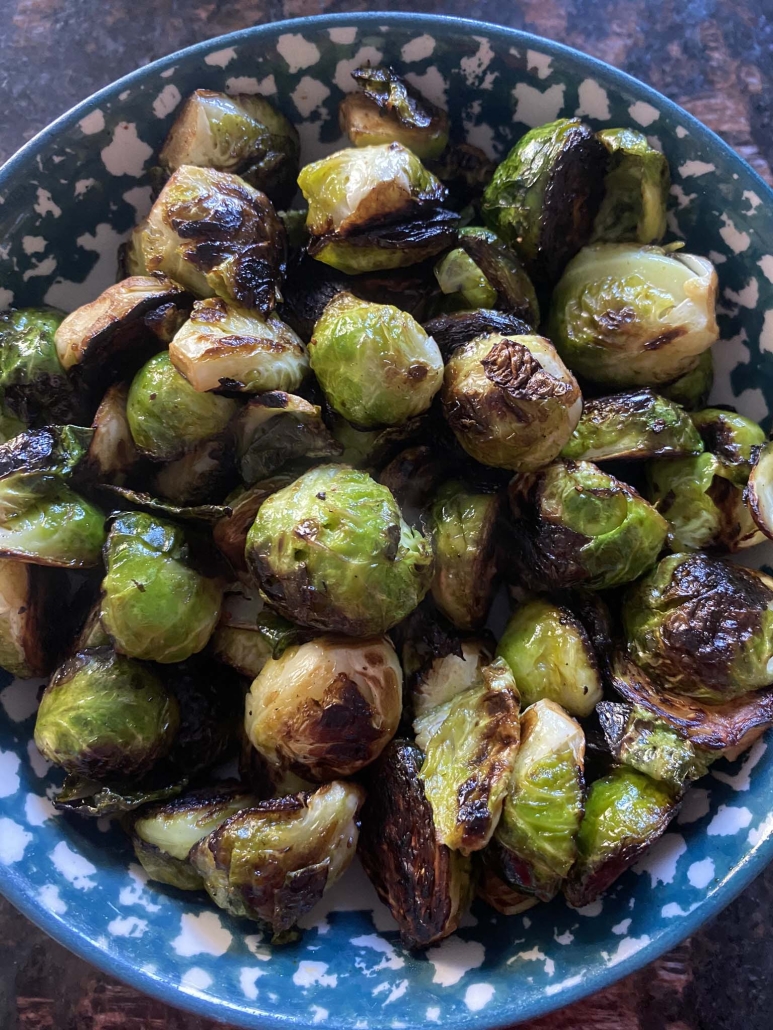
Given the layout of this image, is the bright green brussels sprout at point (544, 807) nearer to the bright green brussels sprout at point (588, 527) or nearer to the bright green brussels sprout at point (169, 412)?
the bright green brussels sprout at point (588, 527)

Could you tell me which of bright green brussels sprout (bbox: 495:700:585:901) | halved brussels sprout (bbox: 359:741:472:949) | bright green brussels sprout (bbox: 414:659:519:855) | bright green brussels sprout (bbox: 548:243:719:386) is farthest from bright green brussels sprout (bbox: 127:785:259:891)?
bright green brussels sprout (bbox: 548:243:719:386)

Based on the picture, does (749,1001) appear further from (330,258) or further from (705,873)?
(330,258)

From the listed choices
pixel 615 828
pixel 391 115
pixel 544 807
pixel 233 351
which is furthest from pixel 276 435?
pixel 615 828

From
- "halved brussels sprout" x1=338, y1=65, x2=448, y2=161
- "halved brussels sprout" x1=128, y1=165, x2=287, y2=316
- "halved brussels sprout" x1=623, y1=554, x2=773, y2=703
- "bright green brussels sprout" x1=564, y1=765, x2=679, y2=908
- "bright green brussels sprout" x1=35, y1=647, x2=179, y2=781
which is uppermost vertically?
"halved brussels sprout" x1=338, y1=65, x2=448, y2=161

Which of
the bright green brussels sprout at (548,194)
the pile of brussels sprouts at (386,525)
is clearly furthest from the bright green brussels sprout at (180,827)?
the bright green brussels sprout at (548,194)

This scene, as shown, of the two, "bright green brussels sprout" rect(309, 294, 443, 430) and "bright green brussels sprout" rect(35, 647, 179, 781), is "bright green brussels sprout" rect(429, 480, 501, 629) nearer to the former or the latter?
"bright green brussels sprout" rect(309, 294, 443, 430)

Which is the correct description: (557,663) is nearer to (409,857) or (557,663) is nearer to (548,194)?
(409,857)
